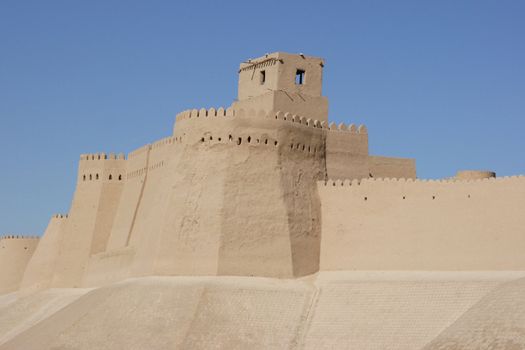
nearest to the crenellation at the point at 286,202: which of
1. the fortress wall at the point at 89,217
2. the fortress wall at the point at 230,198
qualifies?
the fortress wall at the point at 230,198

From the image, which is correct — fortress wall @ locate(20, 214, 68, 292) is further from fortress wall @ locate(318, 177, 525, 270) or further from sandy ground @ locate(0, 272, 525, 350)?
fortress wall @ locate(318, 177, 525, 270)

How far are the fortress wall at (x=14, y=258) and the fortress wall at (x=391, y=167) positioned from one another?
2392cm

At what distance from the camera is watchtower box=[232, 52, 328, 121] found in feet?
143

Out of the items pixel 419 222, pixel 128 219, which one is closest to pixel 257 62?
pixel 128 219

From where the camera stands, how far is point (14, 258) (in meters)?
57.9

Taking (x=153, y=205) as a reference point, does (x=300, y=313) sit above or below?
below

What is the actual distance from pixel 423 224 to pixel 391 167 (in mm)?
7899

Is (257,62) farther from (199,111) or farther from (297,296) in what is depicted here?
(297,296)

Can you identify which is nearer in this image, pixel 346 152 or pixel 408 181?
pixel 408 181

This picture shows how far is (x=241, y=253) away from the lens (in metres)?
37.0

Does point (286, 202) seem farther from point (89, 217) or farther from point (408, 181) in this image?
point (89, 217)

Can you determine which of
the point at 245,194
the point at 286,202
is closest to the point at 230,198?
the point at 245,194

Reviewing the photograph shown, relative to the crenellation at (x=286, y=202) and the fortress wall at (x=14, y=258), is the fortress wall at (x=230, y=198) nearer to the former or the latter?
the crenellation at (x=286, y=202)

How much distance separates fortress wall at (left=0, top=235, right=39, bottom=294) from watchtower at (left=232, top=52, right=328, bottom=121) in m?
19.5
